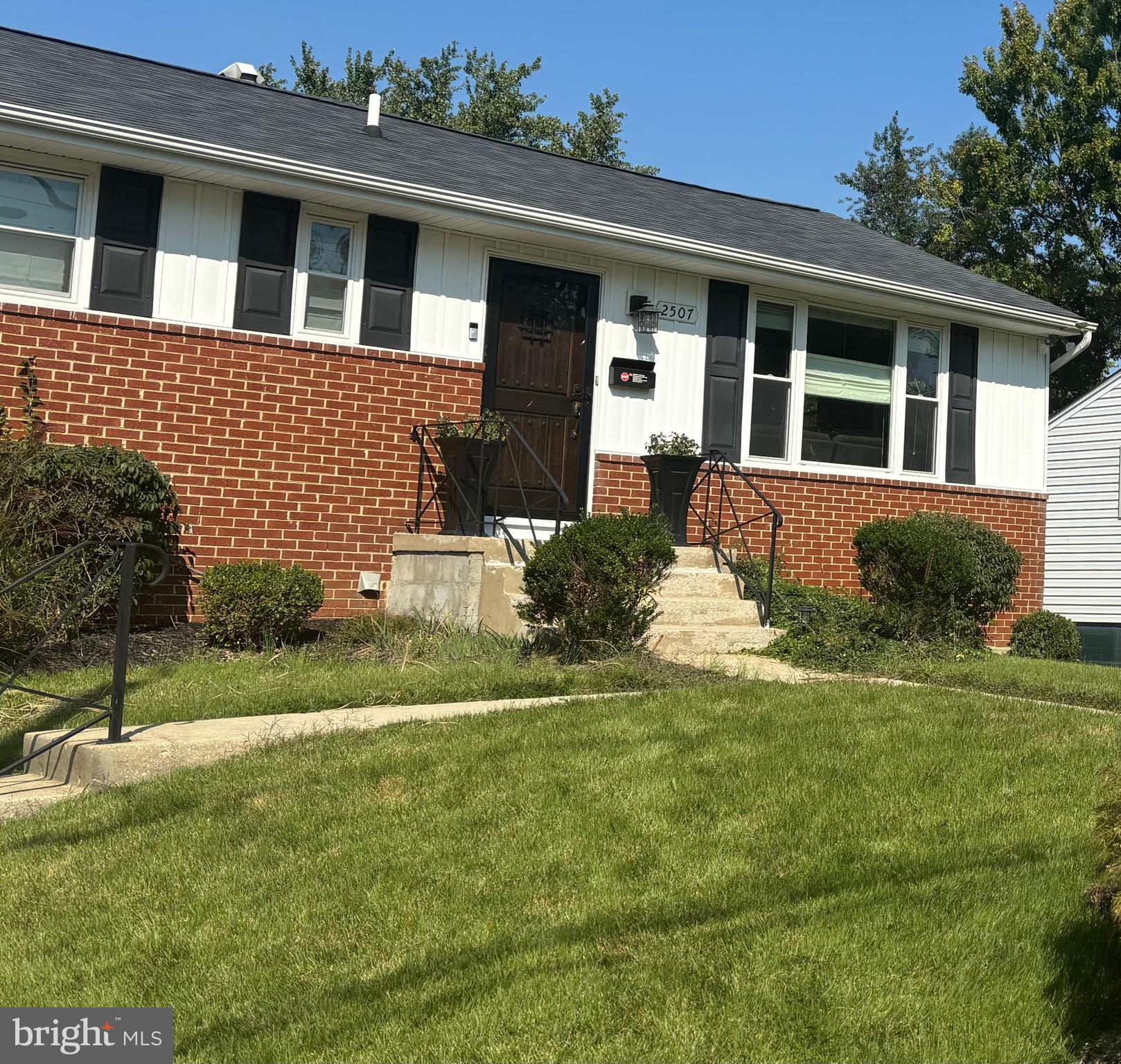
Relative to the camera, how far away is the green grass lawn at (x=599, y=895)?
3.19 m

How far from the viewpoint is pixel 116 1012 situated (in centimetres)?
342

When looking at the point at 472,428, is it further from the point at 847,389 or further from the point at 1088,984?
the point at 1088,984

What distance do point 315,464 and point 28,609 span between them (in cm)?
308

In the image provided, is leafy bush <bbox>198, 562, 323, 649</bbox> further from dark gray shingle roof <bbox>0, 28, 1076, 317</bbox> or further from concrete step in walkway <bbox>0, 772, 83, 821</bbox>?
dark gray shingle roof <bbox>0, 28, 1076, 317</bbox>

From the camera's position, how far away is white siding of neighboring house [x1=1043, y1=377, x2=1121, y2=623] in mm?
18938

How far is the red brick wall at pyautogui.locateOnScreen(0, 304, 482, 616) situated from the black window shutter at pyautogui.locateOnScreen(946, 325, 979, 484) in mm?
5834

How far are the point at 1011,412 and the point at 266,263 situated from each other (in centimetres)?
878

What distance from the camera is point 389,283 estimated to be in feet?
35.3

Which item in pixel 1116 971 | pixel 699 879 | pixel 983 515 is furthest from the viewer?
pixel 983 515

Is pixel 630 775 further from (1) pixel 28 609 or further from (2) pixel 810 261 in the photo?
(2) pixel 810 261

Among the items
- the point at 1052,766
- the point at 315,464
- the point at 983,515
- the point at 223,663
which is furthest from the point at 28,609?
the point at 983,515

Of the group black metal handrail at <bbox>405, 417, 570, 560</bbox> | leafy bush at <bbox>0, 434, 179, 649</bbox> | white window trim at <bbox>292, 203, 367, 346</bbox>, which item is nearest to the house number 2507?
black metal handrail at <bbox>405, 417, 570, 560</bbox>

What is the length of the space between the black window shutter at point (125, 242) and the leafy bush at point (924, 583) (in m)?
6.47

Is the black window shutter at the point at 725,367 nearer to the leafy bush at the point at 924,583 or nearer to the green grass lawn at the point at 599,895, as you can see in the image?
the leafy bush at the point at 924,583
